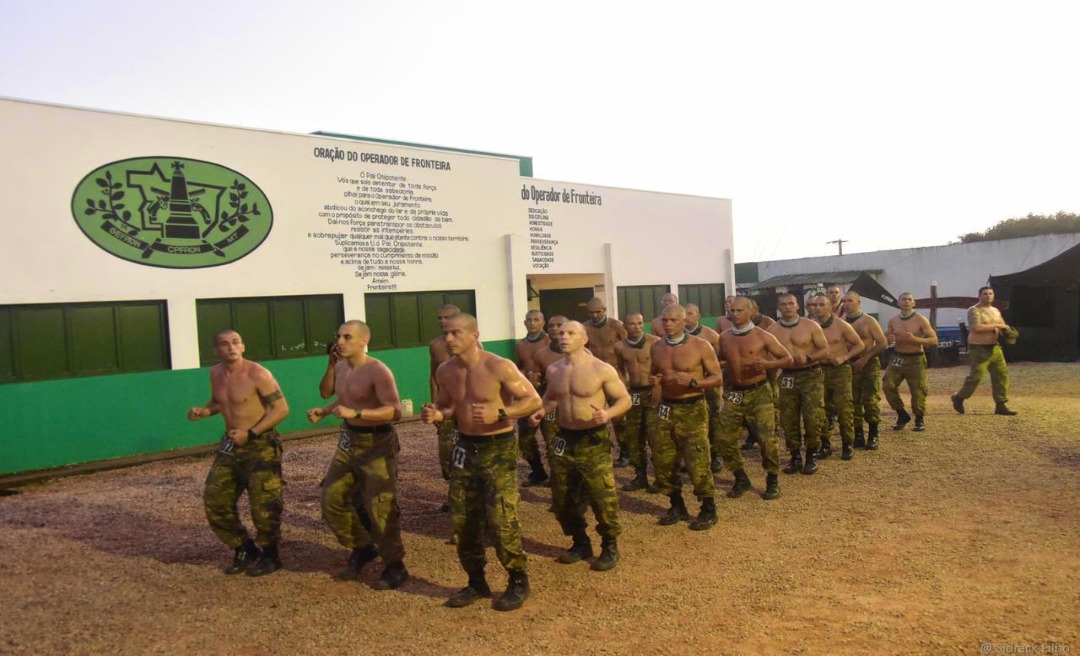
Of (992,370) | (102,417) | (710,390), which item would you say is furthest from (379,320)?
(992,370)

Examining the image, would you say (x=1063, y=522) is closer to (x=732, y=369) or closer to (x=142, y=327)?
(x=732, y=369)

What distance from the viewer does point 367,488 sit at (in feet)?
18.5

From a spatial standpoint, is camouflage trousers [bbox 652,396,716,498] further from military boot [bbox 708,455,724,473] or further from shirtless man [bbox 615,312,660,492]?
military boot [bbox 708,455,724,473]

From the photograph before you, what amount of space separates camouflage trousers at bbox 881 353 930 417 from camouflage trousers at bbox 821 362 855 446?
5.91 ft

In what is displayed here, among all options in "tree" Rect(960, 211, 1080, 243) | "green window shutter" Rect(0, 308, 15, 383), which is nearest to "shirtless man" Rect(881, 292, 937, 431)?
"green window shutter" Rect(0, 308, 15, 383)

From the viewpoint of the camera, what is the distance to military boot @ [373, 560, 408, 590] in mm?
5570

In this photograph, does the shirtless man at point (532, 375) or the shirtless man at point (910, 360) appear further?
the shirtless man at point (910, 360)

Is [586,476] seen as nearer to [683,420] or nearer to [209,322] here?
[683,420]

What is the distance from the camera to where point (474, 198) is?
16.0 meters

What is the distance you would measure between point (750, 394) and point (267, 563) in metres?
4.61

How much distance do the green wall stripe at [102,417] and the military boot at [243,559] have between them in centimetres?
638

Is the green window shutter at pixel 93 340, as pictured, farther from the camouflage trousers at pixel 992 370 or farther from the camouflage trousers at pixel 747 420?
the camouflage trousers at pixel 992 370

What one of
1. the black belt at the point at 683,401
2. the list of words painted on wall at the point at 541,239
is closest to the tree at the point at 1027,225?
the list of words painted on wall at the point at 541,239

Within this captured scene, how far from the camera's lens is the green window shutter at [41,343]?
10656 mm
